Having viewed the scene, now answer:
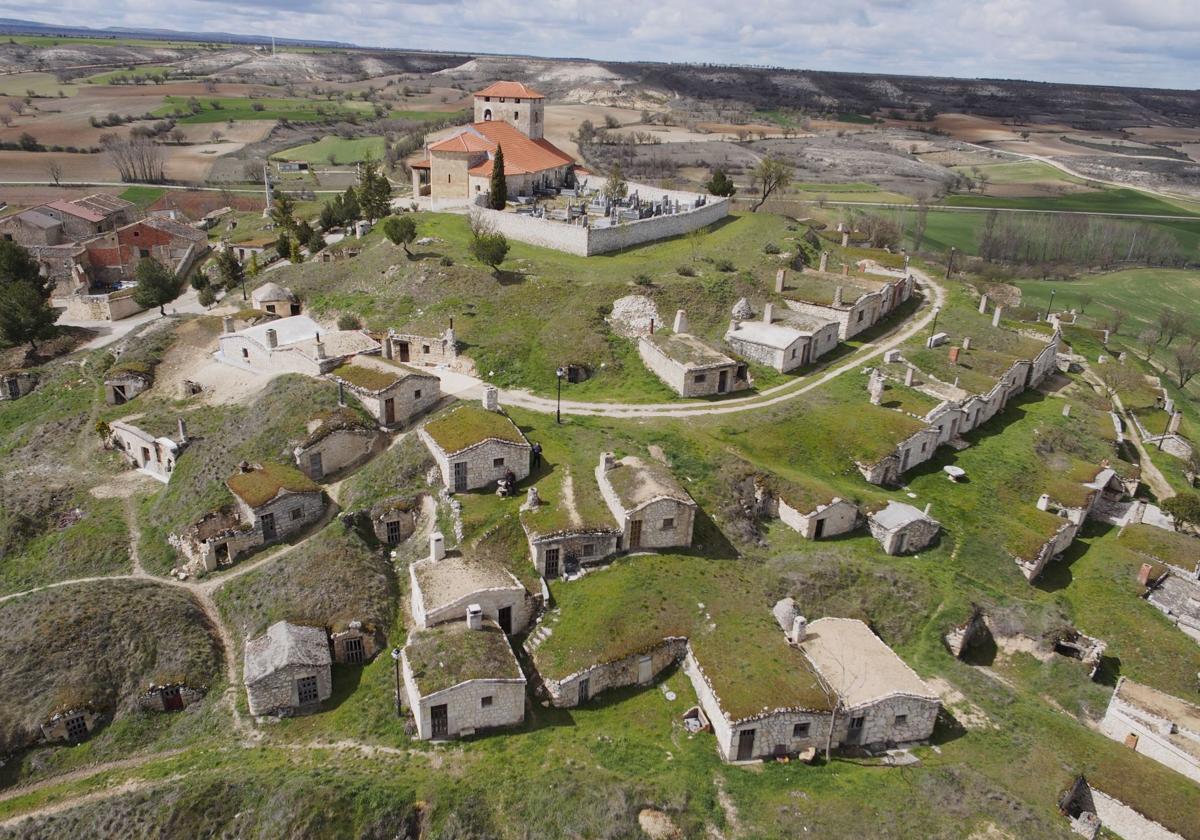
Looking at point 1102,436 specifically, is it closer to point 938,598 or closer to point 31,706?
point 938,598

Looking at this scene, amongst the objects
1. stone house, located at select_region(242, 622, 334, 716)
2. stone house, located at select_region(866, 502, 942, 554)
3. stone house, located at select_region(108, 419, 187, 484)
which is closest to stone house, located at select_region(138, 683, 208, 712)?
stone house, located at select_region(242, 622, 334, 716)

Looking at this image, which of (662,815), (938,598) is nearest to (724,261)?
(938,598)

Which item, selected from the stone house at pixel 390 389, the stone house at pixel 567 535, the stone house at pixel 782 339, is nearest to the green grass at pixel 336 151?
the stone house at pixel 390 389

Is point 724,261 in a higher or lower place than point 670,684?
higher

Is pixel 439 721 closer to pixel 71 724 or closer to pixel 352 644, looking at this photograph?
pixel 352 644

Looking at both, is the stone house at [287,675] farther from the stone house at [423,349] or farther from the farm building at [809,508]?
the stone house at [423,349]

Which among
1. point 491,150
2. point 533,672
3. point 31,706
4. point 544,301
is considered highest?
point 491,150

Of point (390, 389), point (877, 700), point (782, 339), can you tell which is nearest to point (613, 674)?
point (877, 700)
